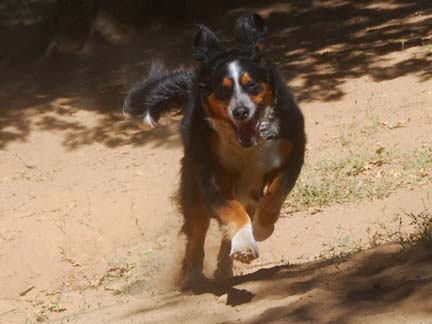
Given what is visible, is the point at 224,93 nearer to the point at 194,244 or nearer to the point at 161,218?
the point at 194,244

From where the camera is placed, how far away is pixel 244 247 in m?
5.99

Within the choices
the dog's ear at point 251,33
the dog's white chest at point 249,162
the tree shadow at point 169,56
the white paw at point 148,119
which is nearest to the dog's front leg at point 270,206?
the dog's white chest at point 249,162

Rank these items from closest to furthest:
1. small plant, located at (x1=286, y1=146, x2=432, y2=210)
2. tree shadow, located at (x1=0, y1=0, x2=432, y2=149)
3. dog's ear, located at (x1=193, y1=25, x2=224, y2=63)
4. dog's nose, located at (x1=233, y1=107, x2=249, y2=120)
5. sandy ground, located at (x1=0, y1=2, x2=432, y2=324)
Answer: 1. sandy ground, located at (x1=0, y1=2, x2=432, y2=324)
2. dog's nose, located at (x1=233, y1=107, x2=249, y2=120)
3. dog's ear, located at (x1=193, y1=25, x2=224, y2=63)
4. small plant, located at (x1=286, y1=146, x2=432, y2=210)
5. tree shadow, located at (x1=0, y1=0, x2=432, y2=149)

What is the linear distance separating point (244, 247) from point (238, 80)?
3.89ft

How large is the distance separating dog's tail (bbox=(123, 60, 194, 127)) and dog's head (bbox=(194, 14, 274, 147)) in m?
0.82

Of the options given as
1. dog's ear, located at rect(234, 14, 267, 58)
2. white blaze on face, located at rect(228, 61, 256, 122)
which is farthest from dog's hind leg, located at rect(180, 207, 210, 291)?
dog's ear, located at rect(234, 14, 267, 58)

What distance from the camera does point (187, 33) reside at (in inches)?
620

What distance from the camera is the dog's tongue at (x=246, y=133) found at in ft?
21.5

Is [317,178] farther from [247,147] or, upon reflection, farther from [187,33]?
[187,33]

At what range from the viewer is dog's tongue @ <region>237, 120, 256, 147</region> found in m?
6.55

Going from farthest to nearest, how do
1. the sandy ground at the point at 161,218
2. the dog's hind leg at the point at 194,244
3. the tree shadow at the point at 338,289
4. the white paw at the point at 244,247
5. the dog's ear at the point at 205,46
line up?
the dog's hind leg at the point at 194,244 < the dog's ear at the point at 205,46 < the white paw at the point at 244,247 < the sandy ground at the point at 161,218 < the tree shadow at the point at 338,289

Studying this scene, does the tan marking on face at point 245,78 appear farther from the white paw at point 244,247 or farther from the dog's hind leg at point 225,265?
the dog's hind leg at point 225,265

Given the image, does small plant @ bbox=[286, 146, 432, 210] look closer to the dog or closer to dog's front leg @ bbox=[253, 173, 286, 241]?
the dog

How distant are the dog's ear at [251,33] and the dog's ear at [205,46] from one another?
166mm
